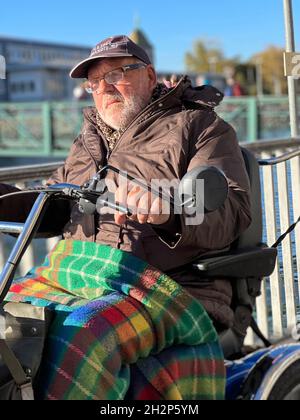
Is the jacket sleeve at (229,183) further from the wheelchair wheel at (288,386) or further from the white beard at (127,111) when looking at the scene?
the wheelchair wheel at (288,386)

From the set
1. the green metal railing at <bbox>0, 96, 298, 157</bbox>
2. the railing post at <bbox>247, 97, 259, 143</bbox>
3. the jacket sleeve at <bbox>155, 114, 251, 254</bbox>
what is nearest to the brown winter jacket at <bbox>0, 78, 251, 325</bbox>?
the jacket sleeve at <bbox>155, 114, 251, 254</bbox>

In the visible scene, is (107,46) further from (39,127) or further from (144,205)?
(39,127)

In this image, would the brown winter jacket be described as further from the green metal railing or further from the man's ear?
the green metal railing

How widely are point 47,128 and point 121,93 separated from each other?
15964 millimetres

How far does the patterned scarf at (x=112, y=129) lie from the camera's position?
7.68 feet

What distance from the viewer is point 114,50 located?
2.25m

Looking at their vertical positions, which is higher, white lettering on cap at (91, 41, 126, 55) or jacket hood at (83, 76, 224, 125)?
white lettering on cap at (91, 41, 126, 55)

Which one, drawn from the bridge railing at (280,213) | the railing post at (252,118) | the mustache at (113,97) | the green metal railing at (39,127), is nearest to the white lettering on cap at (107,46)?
the mustache at (113,97)

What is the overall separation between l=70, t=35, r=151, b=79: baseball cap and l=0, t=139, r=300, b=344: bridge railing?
621mm

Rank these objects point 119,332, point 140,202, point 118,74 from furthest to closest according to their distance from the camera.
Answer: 1. point 118,74
2. point 119,332
3. point 140,202

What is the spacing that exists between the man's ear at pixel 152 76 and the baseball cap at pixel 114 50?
0.04 meters

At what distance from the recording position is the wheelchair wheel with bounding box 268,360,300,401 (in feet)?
7.04

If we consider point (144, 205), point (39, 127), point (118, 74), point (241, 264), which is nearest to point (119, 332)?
point (144, 205)

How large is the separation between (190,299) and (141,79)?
2.86 feet
